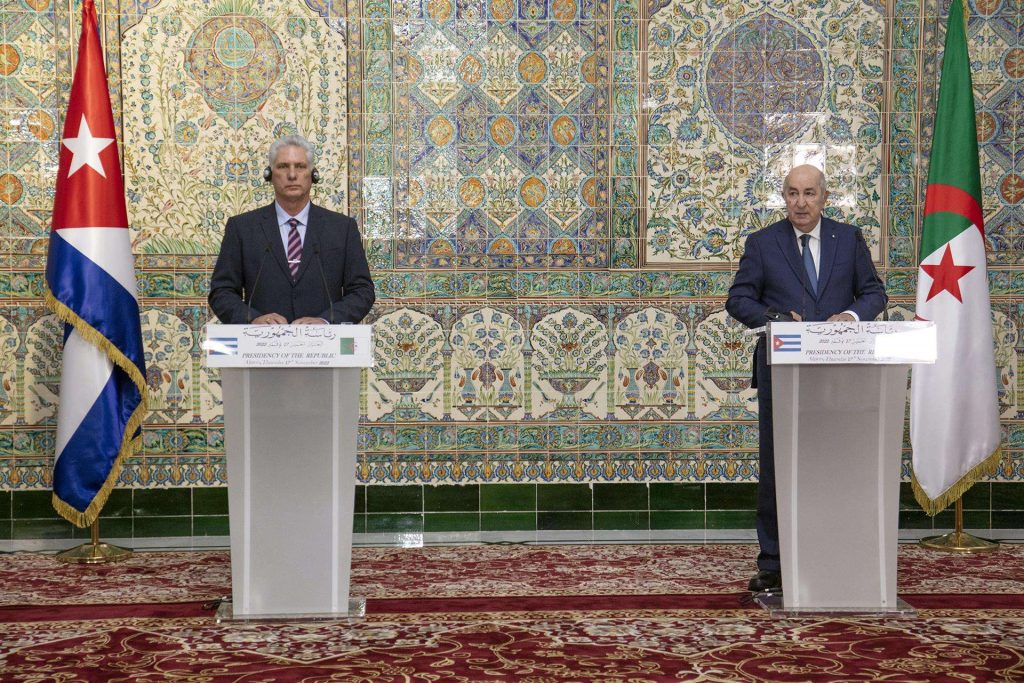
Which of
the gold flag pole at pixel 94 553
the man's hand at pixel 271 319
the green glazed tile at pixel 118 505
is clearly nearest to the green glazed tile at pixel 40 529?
the green glazed tile at pixel 118 505

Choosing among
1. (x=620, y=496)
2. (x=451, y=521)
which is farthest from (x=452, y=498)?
(x=620, y=496)

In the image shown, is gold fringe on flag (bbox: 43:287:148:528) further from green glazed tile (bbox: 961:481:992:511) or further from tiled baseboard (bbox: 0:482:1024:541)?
green glazed tile (bbox: 961:481:992:511)

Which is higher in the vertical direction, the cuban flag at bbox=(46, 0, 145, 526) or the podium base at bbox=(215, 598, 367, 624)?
the cuban flag at bbox=(46, 0, 145, 526)

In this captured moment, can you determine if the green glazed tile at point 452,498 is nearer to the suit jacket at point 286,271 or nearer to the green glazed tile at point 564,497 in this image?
the green glazed tile at point 564,497

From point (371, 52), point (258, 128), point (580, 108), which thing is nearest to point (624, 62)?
point (580, 108)

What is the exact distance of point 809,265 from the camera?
185 inches

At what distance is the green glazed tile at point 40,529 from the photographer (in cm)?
610

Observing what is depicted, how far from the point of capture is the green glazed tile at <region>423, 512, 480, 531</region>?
6.29 m

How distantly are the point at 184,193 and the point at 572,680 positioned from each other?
3872 millimetres

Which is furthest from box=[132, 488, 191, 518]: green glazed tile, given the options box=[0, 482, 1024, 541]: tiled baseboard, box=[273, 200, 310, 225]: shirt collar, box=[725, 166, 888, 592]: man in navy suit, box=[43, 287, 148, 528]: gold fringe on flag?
box=[725, 166, 888, 592]: man in navy suit

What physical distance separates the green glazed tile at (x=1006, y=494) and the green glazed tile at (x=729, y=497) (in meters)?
1.38

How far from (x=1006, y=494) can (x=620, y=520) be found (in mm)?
2234

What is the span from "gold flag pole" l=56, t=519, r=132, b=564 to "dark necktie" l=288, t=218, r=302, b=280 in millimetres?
2009

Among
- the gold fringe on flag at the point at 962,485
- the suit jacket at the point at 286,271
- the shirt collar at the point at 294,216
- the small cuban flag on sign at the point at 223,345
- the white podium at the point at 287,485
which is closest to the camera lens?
the small cuban flag on sign at the point at 223,345
